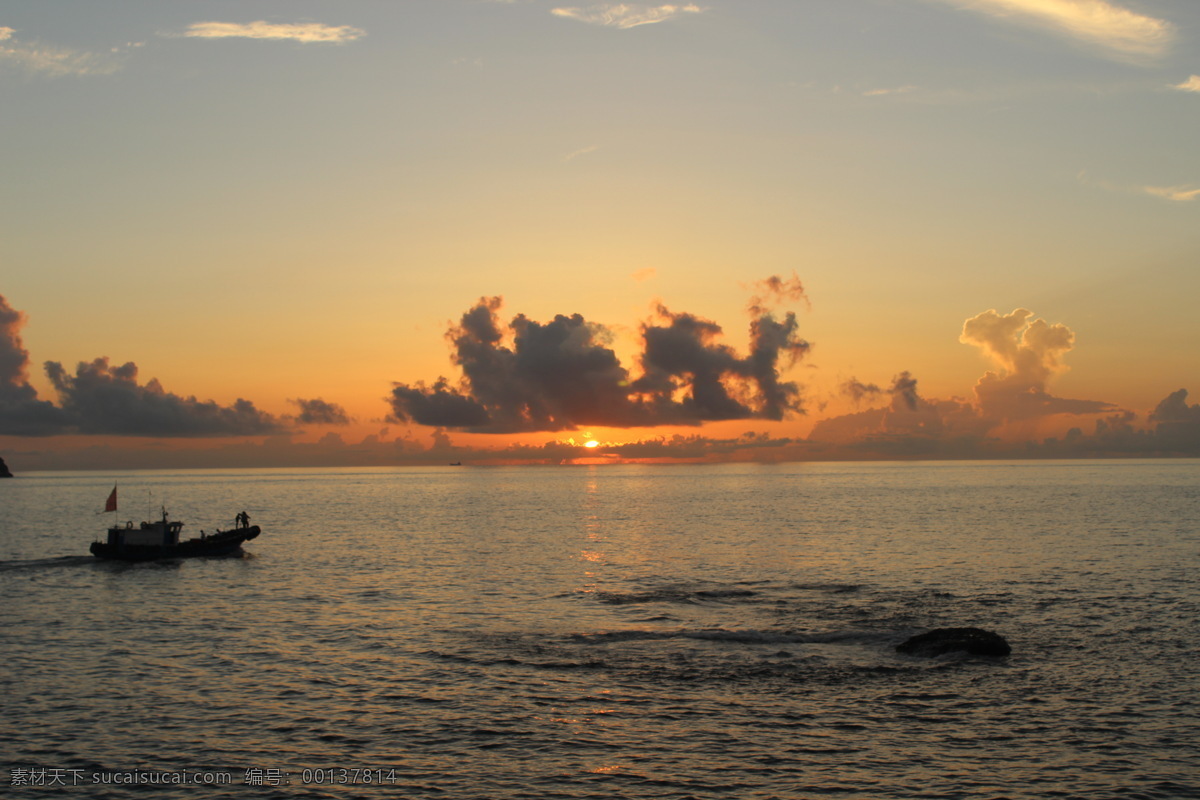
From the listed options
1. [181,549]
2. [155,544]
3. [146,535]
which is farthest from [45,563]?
[181,549]

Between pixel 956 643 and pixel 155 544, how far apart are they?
77.2 meters

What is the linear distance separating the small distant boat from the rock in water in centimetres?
7156

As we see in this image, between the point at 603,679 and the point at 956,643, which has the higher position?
the point at 956,643

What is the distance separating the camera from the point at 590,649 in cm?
4609

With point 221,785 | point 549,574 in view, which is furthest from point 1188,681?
point 549,574

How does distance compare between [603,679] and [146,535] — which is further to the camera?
[146,535]

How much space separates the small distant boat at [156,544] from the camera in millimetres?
87750

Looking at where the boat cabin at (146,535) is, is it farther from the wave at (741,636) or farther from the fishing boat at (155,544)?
the wave at (741,636)

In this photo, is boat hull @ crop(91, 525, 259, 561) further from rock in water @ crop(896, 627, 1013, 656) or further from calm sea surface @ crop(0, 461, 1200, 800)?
rock in water @ crop(896, 627, 1013, 656)

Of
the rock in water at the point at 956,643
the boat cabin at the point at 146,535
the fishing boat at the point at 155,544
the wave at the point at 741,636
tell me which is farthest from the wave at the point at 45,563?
the rock in water at the point at 956,643

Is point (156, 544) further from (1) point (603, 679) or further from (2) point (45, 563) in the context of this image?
(1) point (603, 679)

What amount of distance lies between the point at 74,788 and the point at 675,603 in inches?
1556

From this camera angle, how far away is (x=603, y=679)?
39.9m

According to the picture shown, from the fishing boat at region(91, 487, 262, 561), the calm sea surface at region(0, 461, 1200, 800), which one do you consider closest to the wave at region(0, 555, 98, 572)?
the calm sea surface at region(0, 461, 1200, 800)
